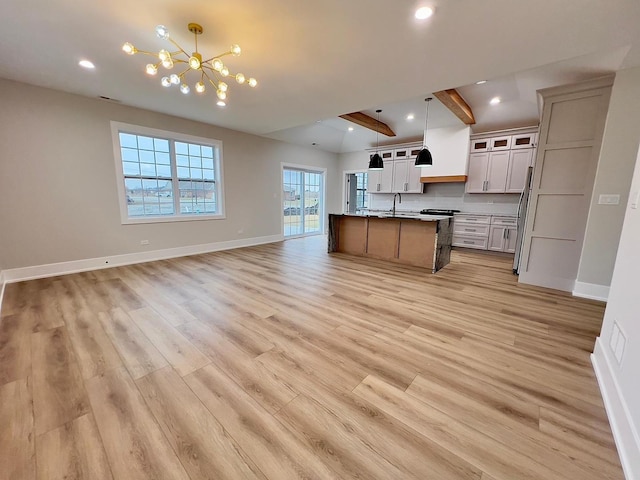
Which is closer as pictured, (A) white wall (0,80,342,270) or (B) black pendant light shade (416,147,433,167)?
(A) white wall (0,80,342,270)

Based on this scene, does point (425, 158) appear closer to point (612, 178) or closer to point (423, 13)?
point (612, 178)

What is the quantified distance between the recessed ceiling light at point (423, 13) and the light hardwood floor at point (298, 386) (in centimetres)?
265

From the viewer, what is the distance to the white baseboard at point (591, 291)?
10.3 ft

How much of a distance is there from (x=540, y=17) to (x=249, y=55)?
2.58 m

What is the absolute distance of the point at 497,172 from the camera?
18.4 feet

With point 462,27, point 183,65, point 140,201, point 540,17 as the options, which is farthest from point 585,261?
point 140,201

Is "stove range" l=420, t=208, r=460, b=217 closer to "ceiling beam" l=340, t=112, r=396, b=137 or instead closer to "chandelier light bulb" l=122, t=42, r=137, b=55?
"ceiling beam" l=340, t=112, r=396, b=137

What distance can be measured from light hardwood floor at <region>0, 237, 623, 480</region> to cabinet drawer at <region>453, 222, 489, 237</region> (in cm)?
281

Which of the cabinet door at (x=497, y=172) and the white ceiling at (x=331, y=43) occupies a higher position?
the white ceiling at (x=331, y=43)

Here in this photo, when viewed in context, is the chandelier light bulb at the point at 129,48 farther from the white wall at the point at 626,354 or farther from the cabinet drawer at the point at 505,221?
the cabinet drawer at the point at 505,221

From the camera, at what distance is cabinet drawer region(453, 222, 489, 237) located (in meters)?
5.85

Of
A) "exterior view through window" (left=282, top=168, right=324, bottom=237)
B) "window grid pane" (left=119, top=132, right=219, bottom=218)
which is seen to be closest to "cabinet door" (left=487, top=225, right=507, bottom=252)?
"exterior view through window" (left=282, top=168, right=324, bottom=237)

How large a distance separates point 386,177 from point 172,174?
210 inches

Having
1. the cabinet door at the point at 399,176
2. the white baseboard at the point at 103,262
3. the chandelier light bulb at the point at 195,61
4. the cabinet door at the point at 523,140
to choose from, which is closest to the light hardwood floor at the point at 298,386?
the white baseboard at the point at 103,262
